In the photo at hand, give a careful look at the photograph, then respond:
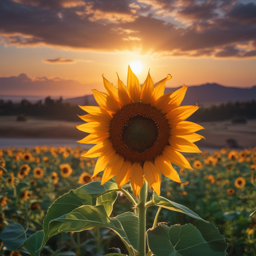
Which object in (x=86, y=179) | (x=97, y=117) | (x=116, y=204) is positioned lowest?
(x=116, y=204)

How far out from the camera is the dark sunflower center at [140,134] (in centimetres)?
191

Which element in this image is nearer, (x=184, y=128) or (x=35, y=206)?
(x=184, y=128)

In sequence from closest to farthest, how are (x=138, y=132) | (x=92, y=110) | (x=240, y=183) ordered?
1. (x=92, y=110)
2. (x=138, y=132)
3. (x=240, y=183)

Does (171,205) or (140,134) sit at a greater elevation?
(140,134)

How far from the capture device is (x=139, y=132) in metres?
1.95

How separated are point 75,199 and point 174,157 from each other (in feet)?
2.26

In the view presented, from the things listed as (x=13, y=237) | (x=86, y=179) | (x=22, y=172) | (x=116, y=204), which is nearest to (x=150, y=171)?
(x=13, y=237)

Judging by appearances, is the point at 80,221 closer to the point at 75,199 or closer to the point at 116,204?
the point at 75,199

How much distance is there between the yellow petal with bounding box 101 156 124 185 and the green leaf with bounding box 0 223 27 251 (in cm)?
100

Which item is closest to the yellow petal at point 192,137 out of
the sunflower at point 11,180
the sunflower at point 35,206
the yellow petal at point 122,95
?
the yellow petal at point 122,95

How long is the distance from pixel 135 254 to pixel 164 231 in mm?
347

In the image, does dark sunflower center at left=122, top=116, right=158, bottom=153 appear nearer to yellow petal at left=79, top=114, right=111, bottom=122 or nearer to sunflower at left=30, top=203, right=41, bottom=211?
yellow petal at left=79, top=114, right=111, bottom=122

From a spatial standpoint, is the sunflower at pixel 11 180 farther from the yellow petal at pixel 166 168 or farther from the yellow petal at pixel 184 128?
the yellow petal at pixel 184 128

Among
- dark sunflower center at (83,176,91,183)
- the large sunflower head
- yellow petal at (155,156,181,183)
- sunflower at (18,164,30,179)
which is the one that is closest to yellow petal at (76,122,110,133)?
the large sunflower head
